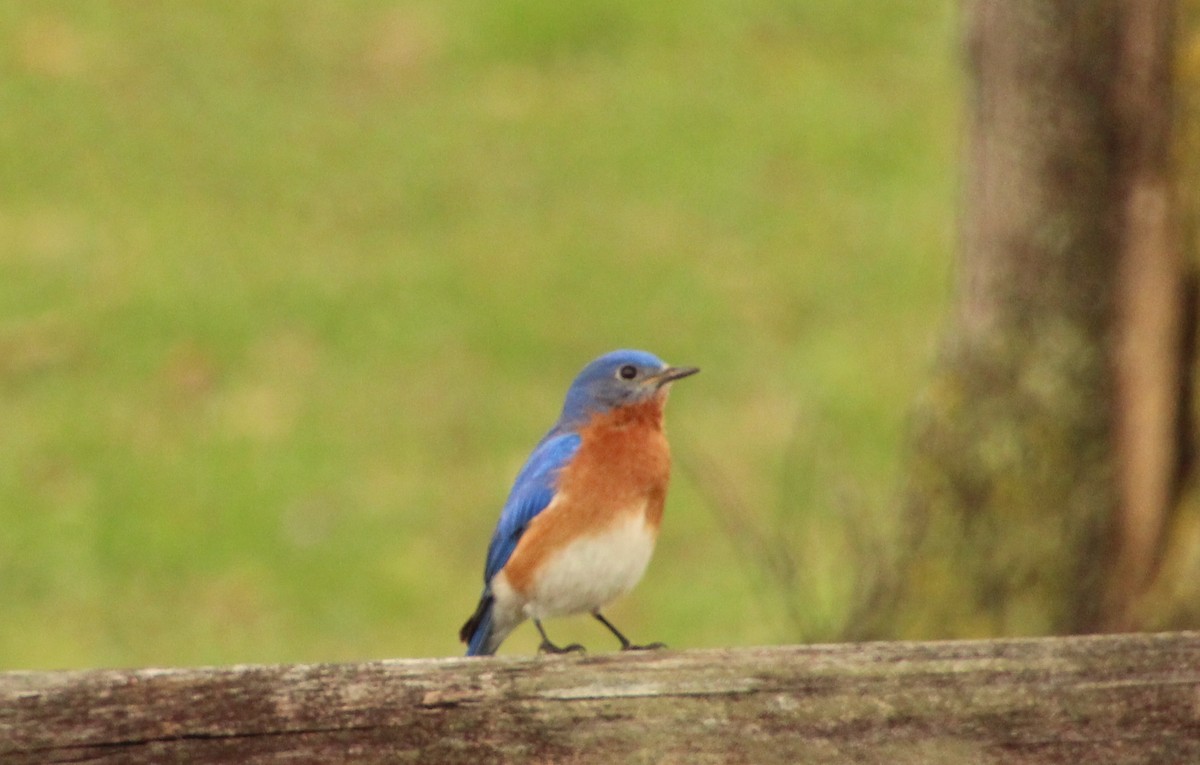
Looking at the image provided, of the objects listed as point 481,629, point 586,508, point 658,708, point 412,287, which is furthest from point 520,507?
point 412,287

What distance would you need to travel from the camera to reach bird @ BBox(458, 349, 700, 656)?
420 centimetres

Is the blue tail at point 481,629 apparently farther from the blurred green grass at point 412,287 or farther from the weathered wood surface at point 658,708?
the weathered wood surface at point 658,708

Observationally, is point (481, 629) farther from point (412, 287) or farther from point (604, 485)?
point (412, 287)

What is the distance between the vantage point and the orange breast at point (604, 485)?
4.22 metres

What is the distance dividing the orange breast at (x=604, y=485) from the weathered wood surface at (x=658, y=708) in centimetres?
192

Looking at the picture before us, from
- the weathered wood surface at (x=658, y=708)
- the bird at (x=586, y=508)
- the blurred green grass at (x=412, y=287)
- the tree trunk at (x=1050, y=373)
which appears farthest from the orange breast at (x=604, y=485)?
the weathered wood surface at (x=658, y=708)

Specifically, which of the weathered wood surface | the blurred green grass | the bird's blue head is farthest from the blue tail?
the weathered wood surface

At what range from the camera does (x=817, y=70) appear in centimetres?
1286

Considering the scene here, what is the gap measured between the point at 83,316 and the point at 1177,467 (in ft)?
19.9

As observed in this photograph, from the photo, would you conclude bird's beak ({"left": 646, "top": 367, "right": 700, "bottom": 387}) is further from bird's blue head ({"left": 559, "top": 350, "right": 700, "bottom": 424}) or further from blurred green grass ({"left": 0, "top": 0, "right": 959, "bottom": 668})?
blurred green grass ({"left": 0, "top": 0, "right": 959, "bottom": 668})

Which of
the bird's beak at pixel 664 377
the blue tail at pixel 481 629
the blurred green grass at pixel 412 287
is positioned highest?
the blurred green grass at pixel 412 287

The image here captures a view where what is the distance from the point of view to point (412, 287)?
10625 millimetres

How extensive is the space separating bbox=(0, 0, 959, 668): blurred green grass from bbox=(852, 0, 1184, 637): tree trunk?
19.2 inches

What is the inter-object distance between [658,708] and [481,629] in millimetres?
2118
